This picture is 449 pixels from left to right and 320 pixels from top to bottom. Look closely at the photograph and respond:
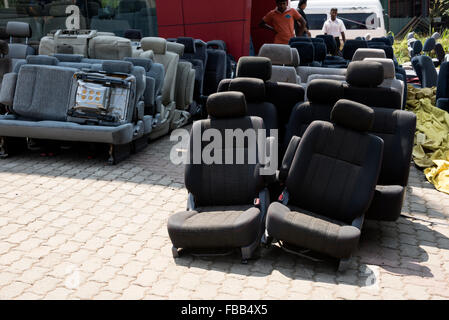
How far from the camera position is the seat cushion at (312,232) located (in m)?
4.15

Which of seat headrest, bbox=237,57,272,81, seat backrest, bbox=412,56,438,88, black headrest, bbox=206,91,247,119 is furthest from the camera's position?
seat backrest, bbox=412,56,438,88

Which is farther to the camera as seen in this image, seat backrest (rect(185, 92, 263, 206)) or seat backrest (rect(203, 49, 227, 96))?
seat backrest (rect(203, 49, 227, 96))

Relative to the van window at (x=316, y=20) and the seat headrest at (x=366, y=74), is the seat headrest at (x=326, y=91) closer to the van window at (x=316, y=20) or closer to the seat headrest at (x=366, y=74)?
the seat headrest at (x=366, y=74)

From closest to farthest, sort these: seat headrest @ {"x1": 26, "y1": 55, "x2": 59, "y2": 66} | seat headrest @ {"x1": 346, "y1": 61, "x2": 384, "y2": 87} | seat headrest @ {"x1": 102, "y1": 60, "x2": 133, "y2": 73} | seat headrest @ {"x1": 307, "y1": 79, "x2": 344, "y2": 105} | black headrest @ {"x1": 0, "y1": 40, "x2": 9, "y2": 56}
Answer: seat headrest @ {"x1": 307, "y1": 79, "x2": 344, "y2": 105}
seat headrest @ {"x1": 346, "y1": 61, "x2": 384, "y2": 87}
seat headrest @ {"x1": 102, "y1": 60, "x2": 133, "y2": 73}
seat headrest @ {"x1": 26, "y1": 55, "x2": 59, "y2": 66}
black headrest @ {"x1": 0, "y1": 40, "x2": 9, "y2": 56}

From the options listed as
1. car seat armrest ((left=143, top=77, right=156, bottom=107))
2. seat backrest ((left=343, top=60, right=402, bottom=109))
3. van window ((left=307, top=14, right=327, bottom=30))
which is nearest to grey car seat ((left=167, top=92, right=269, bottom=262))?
seat backrest ((left=343, top=60, right=402, bottom=109))

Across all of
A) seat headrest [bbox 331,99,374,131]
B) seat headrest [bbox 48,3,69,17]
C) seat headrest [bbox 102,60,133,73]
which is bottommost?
seat headrest [bbox 331,99,374,131]

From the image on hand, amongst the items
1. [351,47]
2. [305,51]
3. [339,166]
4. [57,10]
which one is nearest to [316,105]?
[339,166]

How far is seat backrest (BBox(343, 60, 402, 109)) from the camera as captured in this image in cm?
554

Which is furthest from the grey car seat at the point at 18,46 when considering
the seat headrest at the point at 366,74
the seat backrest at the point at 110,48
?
the seat headrest at the point at 366,74

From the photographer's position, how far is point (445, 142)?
7.43 metres

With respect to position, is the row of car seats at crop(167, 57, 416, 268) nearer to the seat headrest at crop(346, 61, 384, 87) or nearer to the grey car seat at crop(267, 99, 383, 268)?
the grey car seat at crop(267, 99, 383, 268)

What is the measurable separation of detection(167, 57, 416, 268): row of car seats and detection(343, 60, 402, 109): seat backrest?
31cm

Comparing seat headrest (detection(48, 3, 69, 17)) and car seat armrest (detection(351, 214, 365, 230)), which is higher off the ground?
seat headrest (detection(48, 3, 69, 17))

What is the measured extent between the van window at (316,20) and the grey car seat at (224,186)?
13450mm
